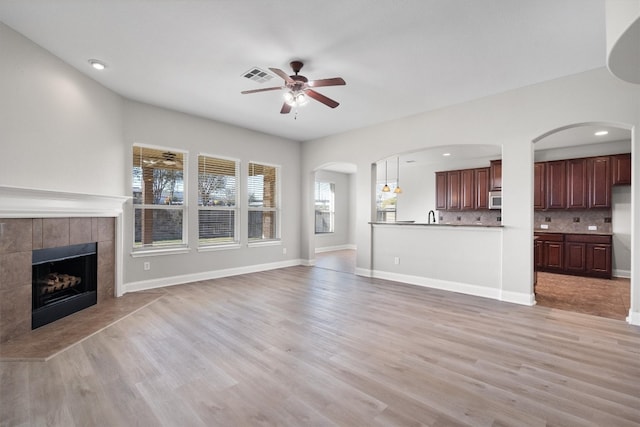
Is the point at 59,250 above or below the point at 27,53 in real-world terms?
below

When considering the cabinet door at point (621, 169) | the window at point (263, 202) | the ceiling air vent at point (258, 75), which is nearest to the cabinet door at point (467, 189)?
the cabinet door at point (621, 169)

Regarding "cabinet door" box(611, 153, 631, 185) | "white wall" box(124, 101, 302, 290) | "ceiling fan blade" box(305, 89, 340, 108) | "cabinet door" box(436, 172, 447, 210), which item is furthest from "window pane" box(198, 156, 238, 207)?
"cabinet door" box(611, 153, 631, 185)

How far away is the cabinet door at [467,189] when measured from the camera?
791 centimetres

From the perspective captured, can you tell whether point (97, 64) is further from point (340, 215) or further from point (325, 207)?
point (340, 215)

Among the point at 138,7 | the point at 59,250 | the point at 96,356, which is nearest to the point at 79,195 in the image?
the point at 59,250

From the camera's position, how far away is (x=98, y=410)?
6.17ft

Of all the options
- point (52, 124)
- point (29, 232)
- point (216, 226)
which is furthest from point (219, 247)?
point (52, 124)

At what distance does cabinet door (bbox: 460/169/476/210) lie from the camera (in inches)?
312

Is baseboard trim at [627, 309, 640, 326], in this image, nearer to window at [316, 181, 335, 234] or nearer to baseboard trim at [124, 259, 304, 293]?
baseboard trim at [124, 259, 304, 293]

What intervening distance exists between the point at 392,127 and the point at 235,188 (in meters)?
3.31

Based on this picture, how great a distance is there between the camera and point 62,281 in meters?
3.69

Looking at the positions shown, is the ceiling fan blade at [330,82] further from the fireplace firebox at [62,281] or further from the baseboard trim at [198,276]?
the baseboard trim at [198,276]

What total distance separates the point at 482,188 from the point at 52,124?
844 cm

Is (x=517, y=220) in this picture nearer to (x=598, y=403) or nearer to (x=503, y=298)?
(x=503, y=298)
